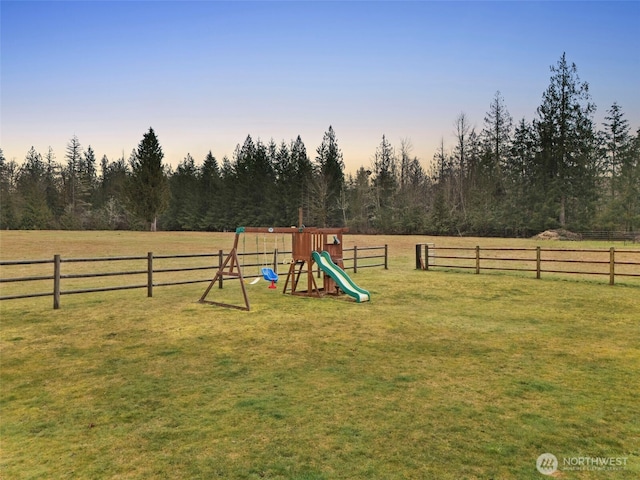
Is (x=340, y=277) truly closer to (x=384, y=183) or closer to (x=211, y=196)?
(x=384, y=183)

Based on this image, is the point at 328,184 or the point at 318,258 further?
the point at 328,184

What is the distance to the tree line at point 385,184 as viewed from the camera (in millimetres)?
41000

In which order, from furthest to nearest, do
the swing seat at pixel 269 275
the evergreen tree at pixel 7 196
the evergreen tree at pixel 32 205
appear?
1. the evergreen tree at pixel 32 205
2. the evergreen tree at pixel 7 196
3. the swing seat at pixel 269 275

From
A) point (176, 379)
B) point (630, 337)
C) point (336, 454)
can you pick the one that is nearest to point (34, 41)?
point (176, 379)

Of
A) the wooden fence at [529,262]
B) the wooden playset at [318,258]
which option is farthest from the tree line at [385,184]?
the wooden playset at [318,258]

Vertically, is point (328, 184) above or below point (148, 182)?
above

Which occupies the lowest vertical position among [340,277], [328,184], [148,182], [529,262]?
[529,262]

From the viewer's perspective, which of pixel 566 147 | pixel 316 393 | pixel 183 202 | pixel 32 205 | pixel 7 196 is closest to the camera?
pixel 316 393

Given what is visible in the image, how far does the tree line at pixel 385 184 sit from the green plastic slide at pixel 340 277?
36.4 meters

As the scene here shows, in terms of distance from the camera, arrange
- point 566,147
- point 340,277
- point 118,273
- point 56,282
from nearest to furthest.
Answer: point 56,282 < point 118,273 < point 340,277 < point 566,147
